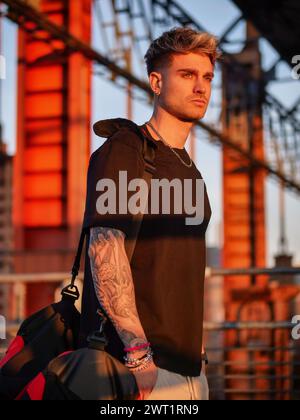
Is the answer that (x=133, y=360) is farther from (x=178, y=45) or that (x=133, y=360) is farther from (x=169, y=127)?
(x=178, y=45)

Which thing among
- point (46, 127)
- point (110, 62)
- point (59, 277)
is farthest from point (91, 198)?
point (110, 62)

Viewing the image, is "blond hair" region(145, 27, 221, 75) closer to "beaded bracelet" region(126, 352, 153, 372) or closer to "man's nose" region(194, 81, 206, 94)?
"man's nose" region(194, 81, 206, 94)

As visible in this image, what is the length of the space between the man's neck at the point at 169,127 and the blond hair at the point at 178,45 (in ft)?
0.52

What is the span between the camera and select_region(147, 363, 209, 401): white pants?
A: 7.18 ft

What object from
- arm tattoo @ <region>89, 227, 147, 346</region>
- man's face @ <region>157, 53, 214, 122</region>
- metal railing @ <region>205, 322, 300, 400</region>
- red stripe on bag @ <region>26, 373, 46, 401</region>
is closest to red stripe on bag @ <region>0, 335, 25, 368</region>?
red stripe on bag @ <region>26, 373, 46, 401</region>

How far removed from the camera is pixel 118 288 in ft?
7.11

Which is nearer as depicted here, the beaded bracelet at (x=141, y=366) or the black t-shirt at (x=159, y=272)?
the beaded bracelet at (x=141, y=366)

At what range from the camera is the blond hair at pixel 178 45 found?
95.1 inches

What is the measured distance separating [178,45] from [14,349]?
43.6 inches

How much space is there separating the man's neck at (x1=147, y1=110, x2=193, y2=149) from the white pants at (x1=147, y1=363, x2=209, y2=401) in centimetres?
76

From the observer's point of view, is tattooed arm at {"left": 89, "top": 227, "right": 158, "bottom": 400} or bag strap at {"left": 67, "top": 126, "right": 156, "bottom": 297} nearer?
tattooed arm at {"left": 89, "top": 227, "right": 158, "bottom": 400}

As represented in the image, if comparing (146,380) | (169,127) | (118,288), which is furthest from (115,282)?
(169,127)

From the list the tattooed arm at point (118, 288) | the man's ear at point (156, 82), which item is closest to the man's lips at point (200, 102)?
the man's ear at point (156, 82)

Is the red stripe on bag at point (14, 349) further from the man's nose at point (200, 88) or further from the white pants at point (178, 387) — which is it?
the man's nose at point (200, 88)
